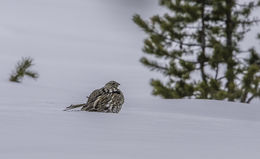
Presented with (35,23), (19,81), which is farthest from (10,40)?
(19,81)

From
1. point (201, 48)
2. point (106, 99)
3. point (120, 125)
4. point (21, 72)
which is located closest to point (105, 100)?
point (106, 99)

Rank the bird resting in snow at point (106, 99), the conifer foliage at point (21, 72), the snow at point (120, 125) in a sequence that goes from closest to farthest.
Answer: the snow at point (120, 125) < the bird resting in snow at point (106, 99) < the conifer foliage at point (21, 72)

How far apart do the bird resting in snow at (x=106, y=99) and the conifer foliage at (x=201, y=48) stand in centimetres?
874

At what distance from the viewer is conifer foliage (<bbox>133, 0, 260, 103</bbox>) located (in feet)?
43.1

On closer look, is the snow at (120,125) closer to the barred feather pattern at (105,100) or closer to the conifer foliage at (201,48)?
the barred feather pattern at (105,100)

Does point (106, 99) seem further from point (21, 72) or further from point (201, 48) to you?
point (201, 48)

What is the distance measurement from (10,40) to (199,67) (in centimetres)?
1184

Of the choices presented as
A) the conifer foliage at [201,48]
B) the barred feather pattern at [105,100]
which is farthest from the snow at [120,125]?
the conifer foliage at [201,48]

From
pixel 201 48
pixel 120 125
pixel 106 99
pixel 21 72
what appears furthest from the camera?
pixel 201 48

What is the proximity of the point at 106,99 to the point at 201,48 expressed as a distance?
10.5 metres

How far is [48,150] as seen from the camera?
2.24m

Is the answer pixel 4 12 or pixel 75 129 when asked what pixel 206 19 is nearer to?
pixel 75 129

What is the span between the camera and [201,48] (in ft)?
47.6

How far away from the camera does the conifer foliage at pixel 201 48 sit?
13148mm
